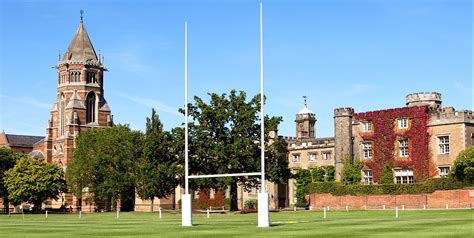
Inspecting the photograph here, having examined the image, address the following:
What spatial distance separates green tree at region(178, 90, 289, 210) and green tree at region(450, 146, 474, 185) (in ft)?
55.6

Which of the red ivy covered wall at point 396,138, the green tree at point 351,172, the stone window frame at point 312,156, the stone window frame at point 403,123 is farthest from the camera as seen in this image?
the stone window frame at point 312,156

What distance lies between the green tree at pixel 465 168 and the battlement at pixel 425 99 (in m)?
14.9

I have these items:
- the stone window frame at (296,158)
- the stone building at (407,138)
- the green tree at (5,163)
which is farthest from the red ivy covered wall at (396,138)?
the green tree at (5,163)

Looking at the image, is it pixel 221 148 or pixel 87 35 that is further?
pixel 87 35

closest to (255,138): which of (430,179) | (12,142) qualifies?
(430,179)

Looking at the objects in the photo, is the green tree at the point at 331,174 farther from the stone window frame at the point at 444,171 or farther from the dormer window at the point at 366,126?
the stone window frame at the point at 444,171

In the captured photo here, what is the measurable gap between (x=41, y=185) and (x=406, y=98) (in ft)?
173

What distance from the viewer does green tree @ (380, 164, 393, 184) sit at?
262 ft

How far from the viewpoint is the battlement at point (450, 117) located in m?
75.3

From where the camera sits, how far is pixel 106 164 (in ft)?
333

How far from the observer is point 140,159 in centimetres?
9162

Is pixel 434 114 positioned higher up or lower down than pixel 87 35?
lower down

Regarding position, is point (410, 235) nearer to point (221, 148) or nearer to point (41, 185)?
point (221, 148)

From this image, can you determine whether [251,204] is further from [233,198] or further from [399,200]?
[399,200]
